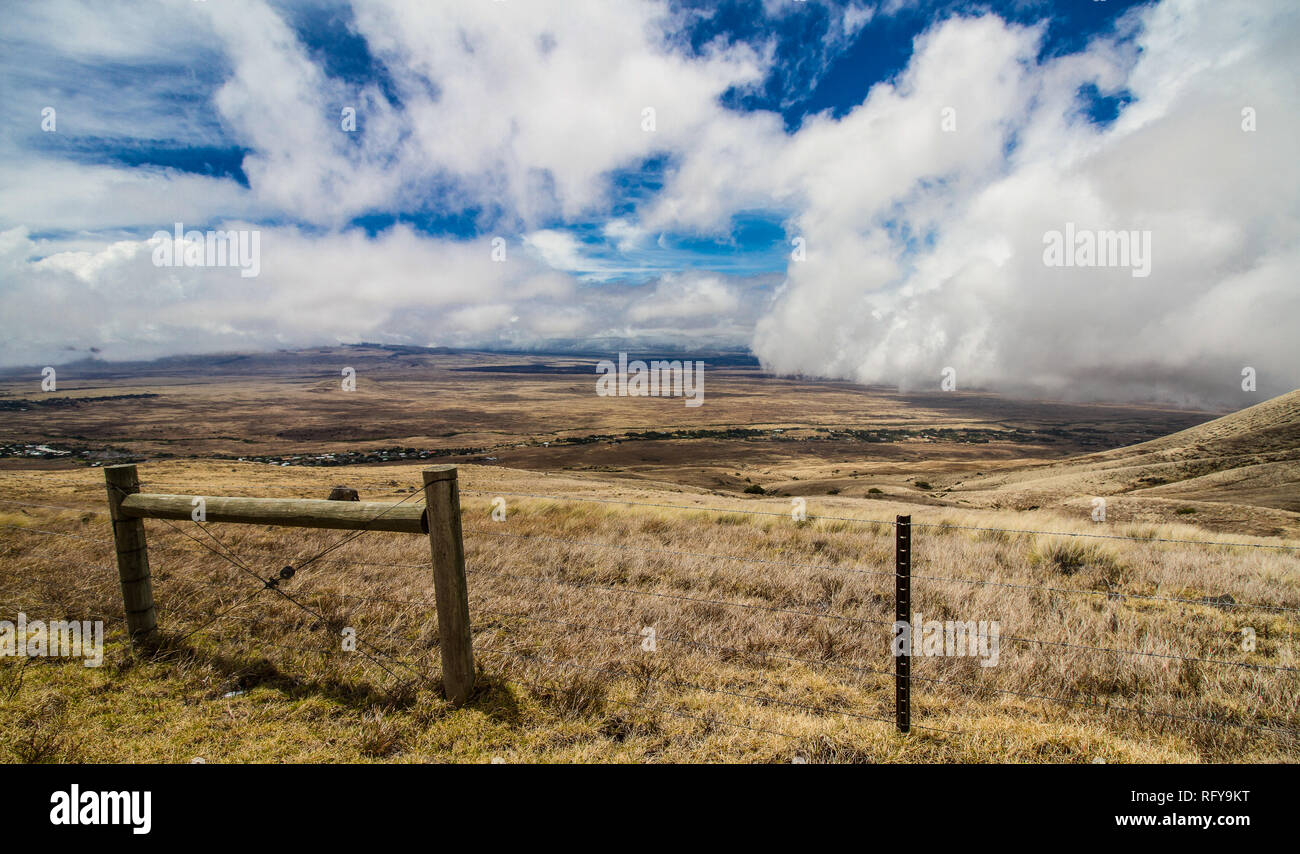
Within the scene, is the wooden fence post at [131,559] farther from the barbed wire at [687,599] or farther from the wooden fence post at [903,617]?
the wooden fence post at [903,617]

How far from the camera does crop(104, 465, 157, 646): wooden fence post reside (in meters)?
4.89

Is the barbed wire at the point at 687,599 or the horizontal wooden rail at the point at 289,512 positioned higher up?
the horizontal wooden rail at the point at 289,512

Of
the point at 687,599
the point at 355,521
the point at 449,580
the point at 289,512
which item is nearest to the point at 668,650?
the point at 687,599

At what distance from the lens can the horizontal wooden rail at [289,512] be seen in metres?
4.04

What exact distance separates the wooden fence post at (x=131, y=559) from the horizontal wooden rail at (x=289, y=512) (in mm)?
91

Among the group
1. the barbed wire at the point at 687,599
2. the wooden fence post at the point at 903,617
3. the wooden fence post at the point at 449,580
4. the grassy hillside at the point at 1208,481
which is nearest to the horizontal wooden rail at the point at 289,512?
the wooden fence post at the point at 449,580

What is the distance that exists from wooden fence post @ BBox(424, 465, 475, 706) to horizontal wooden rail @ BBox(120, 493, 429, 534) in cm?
16

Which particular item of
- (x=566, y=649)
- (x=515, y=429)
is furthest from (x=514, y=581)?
(x=515, y=429)

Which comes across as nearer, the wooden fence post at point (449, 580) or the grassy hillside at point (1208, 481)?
the wooden fence post at point (449, 580)

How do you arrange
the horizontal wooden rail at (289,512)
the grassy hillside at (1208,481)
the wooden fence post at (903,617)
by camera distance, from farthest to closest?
the grassy hillside at (1208,481), the horizontal wooden rail at (289,512), the wooden fence post at (903,617)

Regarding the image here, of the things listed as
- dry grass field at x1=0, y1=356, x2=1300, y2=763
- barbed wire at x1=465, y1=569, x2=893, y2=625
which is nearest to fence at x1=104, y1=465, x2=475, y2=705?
dry grass field at x1=0, y1=356, x2=1300, y2=763

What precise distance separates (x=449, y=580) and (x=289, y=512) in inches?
60.5
